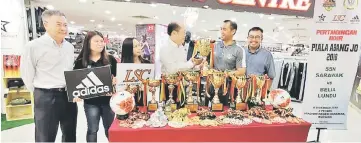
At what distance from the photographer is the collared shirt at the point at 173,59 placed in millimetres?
2699

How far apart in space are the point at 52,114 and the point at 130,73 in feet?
2.69

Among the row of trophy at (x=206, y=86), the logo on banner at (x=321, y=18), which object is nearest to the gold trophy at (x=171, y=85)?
the row of trophy at (x=206, y=86)

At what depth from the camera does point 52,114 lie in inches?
97.4

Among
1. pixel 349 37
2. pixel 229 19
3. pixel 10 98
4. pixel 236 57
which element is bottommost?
pixel 10 98

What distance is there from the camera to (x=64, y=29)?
A: 8.07ft

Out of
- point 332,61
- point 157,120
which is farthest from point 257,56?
point 157,120

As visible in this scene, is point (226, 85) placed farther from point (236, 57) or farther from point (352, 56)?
point (352, 56)

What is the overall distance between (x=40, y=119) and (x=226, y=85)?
1.81 m

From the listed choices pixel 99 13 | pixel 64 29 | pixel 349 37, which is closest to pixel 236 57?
pixel 349 37

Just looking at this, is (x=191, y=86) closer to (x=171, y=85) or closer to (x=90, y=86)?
(x=171, y=85)

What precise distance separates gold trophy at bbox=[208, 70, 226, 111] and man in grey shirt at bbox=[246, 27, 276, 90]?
45 cm

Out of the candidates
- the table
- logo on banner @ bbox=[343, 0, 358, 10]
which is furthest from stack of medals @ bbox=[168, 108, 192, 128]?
logo on banner @ bbox=[343, 0, 358, 10]

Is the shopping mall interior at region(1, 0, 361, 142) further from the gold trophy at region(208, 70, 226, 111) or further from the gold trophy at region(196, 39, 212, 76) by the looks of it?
the gold trophy at region(208, 70, 226, 111)

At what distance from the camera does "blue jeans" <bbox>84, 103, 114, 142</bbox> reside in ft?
8.45
